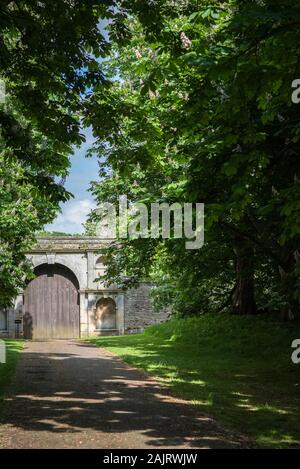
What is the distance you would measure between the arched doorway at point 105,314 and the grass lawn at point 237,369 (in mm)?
10920

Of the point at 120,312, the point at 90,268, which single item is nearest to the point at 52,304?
the point at 90,268

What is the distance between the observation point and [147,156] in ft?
31.0

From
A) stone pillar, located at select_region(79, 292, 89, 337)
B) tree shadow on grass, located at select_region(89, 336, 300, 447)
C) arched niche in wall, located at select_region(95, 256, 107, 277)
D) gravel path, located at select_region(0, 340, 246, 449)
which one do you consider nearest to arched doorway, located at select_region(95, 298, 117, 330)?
stone pillar, located at select_region(79, 292, 89, 337)

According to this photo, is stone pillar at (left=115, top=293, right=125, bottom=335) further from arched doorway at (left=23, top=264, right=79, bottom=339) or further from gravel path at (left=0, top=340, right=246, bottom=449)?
gravel path at (left=0, top=340, right=246, bottom=449)

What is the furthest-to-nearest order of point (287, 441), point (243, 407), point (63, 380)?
point (63, 380) → point (243, 407) → point (287, 441)

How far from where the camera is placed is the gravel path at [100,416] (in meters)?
5.95

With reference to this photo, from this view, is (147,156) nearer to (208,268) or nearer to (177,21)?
(177,21)

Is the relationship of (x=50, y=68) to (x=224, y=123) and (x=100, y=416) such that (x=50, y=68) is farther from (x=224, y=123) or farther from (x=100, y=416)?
(x=100, y=416)

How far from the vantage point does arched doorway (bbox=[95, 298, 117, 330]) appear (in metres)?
33.5

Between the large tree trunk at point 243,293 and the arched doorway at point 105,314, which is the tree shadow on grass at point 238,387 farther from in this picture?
the arched doorway at point 105,314

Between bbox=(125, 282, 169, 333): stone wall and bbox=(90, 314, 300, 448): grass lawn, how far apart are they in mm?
10718

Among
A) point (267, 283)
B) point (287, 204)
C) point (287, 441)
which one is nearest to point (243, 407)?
point (287, 441)

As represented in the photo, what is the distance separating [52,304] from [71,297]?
4.29 ft
